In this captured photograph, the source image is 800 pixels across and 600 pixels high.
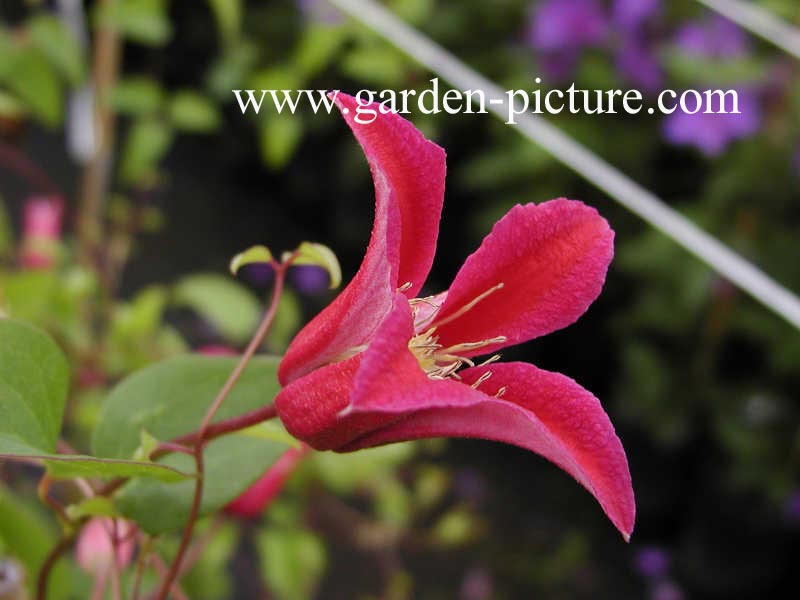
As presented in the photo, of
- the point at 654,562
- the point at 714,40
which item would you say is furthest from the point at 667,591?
the point at 714,40

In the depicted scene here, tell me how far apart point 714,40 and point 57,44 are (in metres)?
0.78

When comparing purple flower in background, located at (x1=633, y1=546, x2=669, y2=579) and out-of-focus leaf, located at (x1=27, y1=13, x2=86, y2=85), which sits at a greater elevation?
out-of-focus leaf, located at (x1=27, y1=13, x2=86, y2=85)

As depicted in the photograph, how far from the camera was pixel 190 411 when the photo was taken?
30 centimetres

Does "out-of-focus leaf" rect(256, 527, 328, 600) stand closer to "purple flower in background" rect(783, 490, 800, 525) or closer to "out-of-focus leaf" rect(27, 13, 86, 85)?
"out-of-focus leaf" rect(27, 13, 86, 85)

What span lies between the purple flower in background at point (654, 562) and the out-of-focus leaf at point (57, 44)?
1070 millimetres

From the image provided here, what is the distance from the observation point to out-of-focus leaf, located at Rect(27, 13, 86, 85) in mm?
774

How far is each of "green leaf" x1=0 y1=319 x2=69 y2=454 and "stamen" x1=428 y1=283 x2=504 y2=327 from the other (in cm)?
11

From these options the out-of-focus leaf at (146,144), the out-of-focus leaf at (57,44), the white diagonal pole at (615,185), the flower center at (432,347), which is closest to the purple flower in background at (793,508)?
the white diagonal pole at (615,185)

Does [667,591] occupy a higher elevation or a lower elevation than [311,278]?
lower

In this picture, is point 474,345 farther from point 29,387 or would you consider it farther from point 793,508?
point 793,508

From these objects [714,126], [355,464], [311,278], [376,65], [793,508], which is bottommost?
Answer: [793,508]

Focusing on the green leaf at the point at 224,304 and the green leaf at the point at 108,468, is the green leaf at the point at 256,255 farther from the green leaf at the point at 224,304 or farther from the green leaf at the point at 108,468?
the green leaf at the point at 224,304

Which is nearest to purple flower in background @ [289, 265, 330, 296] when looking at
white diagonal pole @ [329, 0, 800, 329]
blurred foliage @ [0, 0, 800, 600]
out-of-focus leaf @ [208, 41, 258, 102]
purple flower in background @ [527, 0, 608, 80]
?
blurred foliage @ [0, 0, 800, 600]

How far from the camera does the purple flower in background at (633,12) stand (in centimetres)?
119
